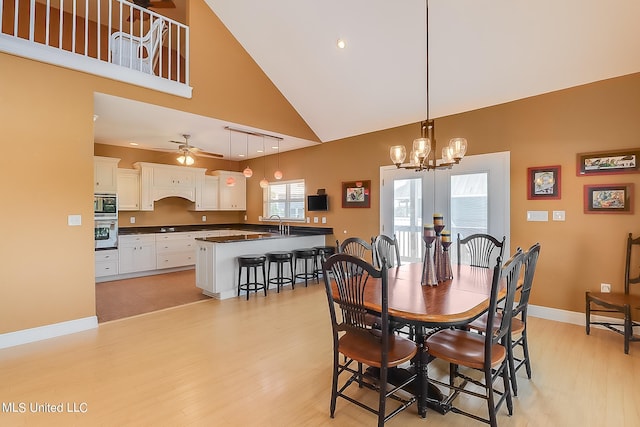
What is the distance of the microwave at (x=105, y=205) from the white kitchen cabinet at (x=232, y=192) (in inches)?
94.8

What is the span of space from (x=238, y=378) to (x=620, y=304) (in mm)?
3598

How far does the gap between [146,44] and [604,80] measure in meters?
5.59

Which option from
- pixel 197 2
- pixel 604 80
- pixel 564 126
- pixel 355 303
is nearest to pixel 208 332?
pixel 355 303

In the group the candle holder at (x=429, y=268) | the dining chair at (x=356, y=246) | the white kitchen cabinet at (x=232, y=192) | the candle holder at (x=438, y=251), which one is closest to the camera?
the candle holder at (x=429, y=268)

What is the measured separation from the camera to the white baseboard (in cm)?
310

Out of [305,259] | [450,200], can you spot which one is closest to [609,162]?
[450,200]

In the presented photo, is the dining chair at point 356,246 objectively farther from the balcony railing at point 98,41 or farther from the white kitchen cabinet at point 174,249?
the white kitchen cabinet at point 174,249

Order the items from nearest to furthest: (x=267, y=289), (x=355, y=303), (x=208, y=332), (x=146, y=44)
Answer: (x=355, y=303) → (x=208, y=332) → (x=146, y=44) → (x=267, y=289)

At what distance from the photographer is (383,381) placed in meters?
1.80

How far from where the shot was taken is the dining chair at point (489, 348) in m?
1.80

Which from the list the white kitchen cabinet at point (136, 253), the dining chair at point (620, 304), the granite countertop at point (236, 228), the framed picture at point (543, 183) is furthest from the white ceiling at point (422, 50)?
the white kitchen cabinet at point (136, 253)

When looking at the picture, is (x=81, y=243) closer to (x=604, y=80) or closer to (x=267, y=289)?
(x=267, y=289)

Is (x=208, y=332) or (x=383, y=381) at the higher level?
(x=383, y=381)

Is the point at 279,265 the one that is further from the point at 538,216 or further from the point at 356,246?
the point at 538,216
